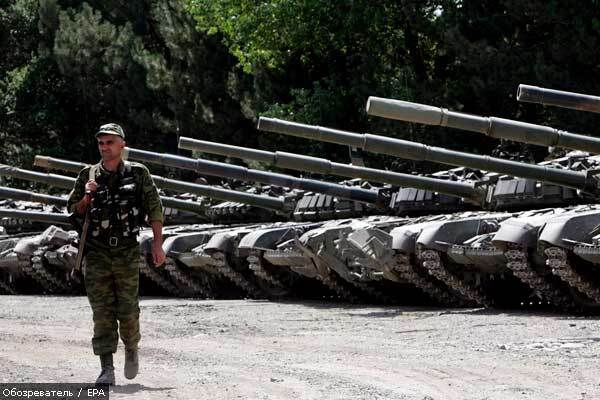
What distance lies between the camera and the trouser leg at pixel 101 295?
947 cm

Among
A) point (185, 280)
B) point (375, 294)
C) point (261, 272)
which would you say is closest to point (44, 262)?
point (185, 280)

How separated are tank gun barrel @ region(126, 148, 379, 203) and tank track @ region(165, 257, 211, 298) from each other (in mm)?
1752

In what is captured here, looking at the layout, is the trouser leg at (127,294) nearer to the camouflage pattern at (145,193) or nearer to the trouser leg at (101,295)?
the trouser leg at (101,295)

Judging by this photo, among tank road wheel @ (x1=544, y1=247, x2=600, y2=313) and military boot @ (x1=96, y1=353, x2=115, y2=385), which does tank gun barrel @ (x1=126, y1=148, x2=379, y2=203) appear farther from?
military boot @ (x1=96, y1=353, x2=115, y2=385)

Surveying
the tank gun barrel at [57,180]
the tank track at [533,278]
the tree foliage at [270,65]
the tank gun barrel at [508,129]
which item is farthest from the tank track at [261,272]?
the tree foliage at [270,65]

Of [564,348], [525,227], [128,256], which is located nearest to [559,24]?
[525,227]

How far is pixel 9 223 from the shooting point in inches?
1249

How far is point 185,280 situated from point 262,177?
280 centimetres

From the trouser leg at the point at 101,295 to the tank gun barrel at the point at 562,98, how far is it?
5585 mm

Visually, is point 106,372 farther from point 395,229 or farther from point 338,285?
point 338,285

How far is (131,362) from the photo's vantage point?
31.3ft

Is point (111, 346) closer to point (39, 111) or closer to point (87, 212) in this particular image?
point (87, 212)

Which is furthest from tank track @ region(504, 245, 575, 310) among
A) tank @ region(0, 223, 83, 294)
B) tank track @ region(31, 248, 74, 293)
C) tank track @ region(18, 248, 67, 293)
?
tank track @ region(18, 248, 67, 293)

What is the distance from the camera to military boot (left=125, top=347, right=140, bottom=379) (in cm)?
955
